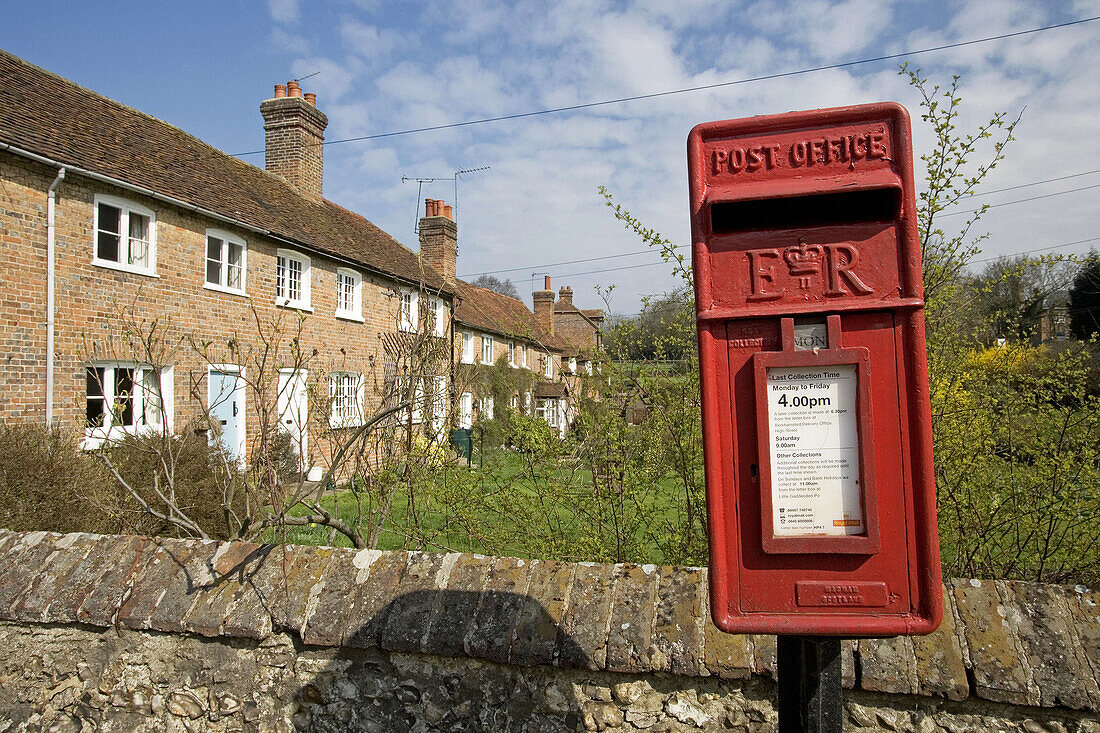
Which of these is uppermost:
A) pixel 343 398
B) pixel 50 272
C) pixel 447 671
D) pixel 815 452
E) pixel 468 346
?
pixel 50 272

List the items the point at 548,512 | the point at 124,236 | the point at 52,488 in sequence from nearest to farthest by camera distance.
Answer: the point at 548,512 → the point at 52,488 → the point at 124,236

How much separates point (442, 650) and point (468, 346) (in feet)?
71.2

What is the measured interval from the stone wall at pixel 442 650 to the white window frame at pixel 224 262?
11.4m

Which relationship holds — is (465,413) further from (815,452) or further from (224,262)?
(224,262)

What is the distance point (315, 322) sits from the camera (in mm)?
16062

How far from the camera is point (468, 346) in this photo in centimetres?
2384

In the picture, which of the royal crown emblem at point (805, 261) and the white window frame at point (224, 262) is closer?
the royal crown emblem at point (805, 261)

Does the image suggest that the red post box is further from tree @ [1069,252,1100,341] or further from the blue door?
tree @ [1069,252,1100,341]

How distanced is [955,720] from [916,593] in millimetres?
909

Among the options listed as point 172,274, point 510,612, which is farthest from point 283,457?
point 172,274

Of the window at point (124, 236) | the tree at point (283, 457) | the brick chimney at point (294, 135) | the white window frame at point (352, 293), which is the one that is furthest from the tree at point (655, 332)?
the brick chimney at point (294, 135)

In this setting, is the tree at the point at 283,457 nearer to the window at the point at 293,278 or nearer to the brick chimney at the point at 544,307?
the window at the point at 293,278

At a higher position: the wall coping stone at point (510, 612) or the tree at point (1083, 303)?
the tree at point (1083, 303)

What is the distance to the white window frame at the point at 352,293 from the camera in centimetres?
1734
